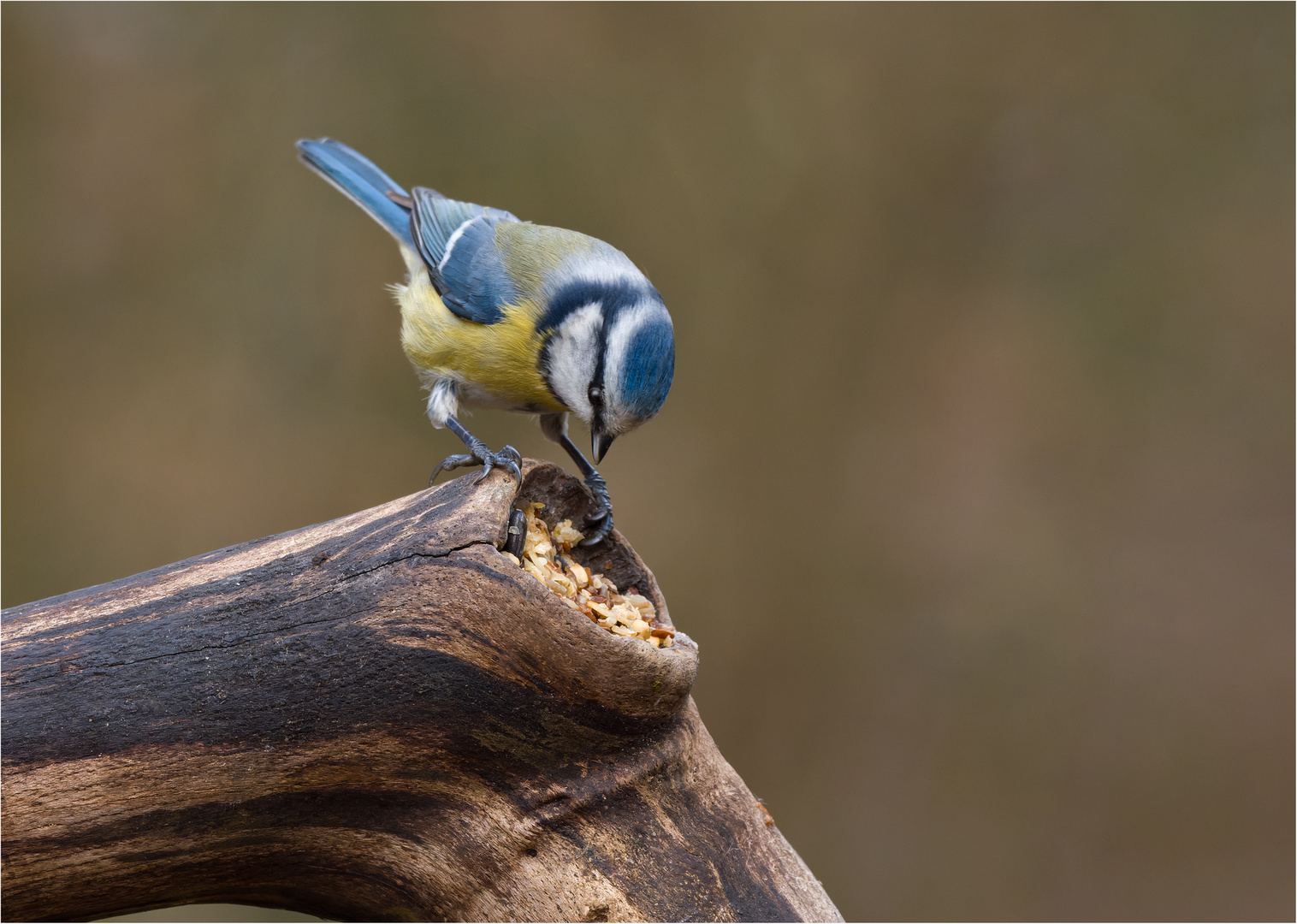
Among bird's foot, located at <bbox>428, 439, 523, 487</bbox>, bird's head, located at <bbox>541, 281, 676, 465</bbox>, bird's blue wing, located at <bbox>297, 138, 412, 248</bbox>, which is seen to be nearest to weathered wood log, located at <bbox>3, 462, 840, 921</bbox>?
bird's foot, located at <bbox>428, 439, 523, 487</bbox>

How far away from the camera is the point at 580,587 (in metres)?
1.30

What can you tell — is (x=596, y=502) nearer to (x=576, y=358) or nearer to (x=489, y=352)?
(x=576, y=358)

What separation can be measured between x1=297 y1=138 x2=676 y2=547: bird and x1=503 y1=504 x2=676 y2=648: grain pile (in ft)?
0.17

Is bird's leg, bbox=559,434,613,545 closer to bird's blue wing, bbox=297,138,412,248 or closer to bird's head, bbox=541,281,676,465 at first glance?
bird's head, bbox=541,281,676,465

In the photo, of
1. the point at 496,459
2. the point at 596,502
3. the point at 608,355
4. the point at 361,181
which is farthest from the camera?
the point at 361,181

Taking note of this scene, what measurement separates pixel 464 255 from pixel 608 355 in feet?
1.64

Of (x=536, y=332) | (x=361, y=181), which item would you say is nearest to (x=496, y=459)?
(x=536, y=332)

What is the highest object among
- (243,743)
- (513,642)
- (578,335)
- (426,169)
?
(426,169)

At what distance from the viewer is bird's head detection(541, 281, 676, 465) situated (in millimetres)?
1490

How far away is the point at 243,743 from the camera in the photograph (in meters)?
1.11

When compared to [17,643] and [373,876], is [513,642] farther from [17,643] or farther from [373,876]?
[17,643]

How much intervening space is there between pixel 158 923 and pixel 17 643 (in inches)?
74.5

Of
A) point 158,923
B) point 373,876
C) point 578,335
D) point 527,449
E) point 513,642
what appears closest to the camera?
point 513,642

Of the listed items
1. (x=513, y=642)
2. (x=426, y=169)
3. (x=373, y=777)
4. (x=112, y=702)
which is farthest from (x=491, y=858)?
(x=426, y=169)
